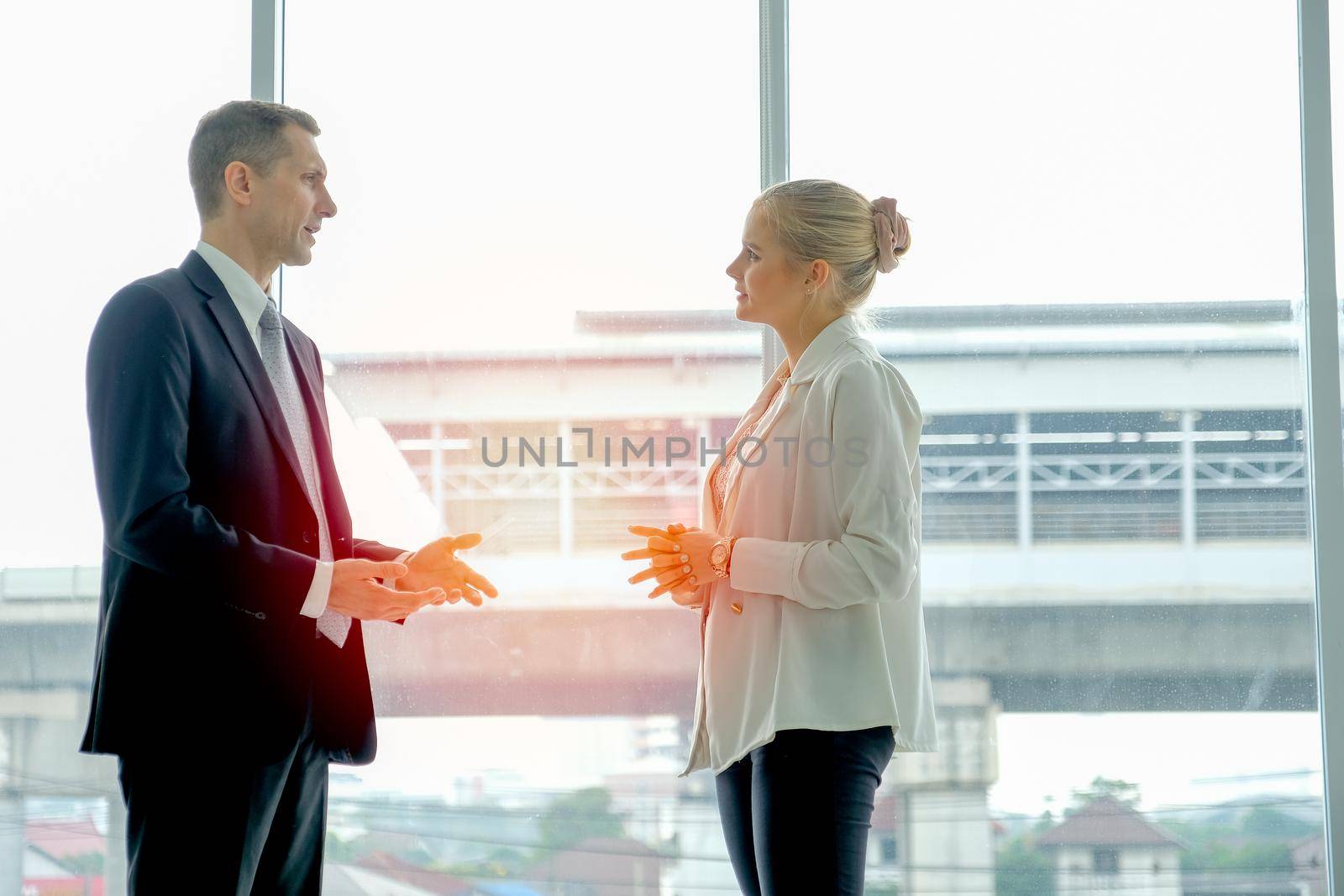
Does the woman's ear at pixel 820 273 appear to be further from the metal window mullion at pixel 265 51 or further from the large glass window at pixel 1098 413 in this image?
the metal window mullion at pixel 265 51

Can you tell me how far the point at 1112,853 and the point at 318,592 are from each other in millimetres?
1797

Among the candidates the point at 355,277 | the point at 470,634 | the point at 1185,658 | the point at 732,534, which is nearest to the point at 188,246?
the point at 355,277

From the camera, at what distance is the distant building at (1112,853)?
2.45 m

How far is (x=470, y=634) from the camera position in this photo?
2533 millimetres

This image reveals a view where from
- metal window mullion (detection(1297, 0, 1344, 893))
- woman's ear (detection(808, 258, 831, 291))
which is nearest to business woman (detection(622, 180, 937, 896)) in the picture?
woman's ear (detection(808, 258, 831, 291))

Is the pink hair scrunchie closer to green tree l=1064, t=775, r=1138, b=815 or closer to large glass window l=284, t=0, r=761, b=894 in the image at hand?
large glass window l=284, t=0, r=761, b=894

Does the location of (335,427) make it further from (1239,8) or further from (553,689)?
(1239,8)

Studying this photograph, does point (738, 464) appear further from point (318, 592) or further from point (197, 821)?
point (197, 821)

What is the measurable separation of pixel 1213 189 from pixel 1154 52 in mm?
333

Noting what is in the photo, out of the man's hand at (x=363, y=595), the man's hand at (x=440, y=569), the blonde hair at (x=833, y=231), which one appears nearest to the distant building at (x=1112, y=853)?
the blonde hair at (x=833, y=231)

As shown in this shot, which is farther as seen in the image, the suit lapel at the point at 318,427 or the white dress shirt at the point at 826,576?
the suit lapel at the point at 318,427

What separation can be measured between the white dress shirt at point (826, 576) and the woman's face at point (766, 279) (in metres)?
0.09

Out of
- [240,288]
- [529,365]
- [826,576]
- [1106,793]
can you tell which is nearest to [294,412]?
[240,288]

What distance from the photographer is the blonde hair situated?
1885mm
